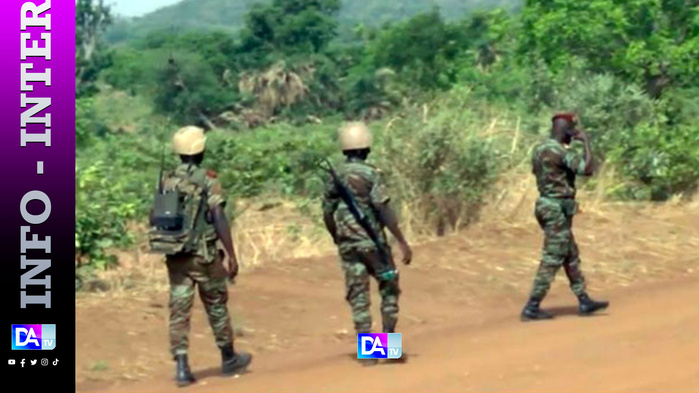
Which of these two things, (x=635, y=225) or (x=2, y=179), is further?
(x=635, y=225)

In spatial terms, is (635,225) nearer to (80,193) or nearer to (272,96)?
(80,193)

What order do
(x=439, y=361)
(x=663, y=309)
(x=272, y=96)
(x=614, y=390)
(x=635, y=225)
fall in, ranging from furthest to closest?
(x=272, y=96) < (x=635, y=225) < (x=663, y=309) < (x=439, y=361) < (x=614, y=390)

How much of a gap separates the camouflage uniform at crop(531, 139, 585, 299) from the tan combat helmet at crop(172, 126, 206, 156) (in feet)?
9.36

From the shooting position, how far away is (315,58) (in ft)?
165

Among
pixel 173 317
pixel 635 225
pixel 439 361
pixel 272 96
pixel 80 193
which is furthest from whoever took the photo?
pixel 272 96

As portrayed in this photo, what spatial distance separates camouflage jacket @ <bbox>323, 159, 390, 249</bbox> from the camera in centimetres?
856

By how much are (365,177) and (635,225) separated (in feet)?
21.3

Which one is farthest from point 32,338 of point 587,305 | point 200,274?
point 587,305

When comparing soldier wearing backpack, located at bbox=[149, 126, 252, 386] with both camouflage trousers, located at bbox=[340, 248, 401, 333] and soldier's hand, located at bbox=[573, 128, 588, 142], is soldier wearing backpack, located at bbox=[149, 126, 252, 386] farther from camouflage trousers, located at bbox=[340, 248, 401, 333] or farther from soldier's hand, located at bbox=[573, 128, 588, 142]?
soldier's hand, located at bbox=[573, 128, 588, 142]

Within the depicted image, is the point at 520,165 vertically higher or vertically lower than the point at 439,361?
higher

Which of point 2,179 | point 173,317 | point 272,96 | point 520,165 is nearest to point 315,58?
point 272,96

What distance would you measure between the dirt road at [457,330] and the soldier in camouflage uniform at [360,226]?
1.37ft

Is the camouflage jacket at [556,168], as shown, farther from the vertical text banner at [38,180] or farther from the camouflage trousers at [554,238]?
the vertical text banner at [38,180]

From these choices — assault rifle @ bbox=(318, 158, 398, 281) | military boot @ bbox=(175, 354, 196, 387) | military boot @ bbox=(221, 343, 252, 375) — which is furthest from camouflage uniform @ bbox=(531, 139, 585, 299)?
military boot @ bbox=(175, 354, 196, 387)
